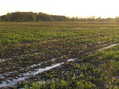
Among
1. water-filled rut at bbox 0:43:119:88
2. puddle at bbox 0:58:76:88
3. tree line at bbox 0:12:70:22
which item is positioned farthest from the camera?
tree line at bbox 0:12:70:22

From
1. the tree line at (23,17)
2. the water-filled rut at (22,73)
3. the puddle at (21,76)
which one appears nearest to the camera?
the puddle at (21,76)

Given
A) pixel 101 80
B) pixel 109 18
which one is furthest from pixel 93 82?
pixel 109 18

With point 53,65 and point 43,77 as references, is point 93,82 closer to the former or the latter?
point 43,77

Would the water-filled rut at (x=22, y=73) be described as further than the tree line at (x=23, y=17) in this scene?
No

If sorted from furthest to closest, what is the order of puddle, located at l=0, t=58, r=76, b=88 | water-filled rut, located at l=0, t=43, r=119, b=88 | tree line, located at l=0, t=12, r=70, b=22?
tree line, located at l=0, t=12, r=70, b=22, water-filled rut, located at l=0, t=43, r=119, b=88, puddle, located at l=0, t=58, r=76, b=88

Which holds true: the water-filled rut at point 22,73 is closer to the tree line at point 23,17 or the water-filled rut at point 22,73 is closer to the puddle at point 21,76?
the puddle at point 21,76

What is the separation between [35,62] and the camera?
13.3 meters

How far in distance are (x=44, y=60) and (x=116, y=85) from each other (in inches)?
255

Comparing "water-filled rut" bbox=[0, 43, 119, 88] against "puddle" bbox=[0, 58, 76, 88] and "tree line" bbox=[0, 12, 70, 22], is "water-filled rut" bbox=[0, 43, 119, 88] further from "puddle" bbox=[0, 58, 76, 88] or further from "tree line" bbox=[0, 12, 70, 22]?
"tree line" bbox=[0, 12, 70, 22]

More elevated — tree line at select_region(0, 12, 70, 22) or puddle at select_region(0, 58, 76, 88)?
puddle at select_region(0, 58, 76, 88)

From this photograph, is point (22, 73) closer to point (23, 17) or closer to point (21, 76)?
point (21, 76)

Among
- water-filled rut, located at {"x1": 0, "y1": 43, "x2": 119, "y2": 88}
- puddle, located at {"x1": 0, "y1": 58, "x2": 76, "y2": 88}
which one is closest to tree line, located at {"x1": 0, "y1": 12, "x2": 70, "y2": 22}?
water-filled rut, located at {"x1": 0, "y1": 43, "x2": 119, "y2": 88}

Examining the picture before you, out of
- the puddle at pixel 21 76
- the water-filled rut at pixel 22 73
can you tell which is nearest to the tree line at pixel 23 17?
the water-filled rut at pixel 22 73

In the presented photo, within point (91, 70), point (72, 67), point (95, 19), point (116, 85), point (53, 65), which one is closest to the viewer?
point (116, 85)
